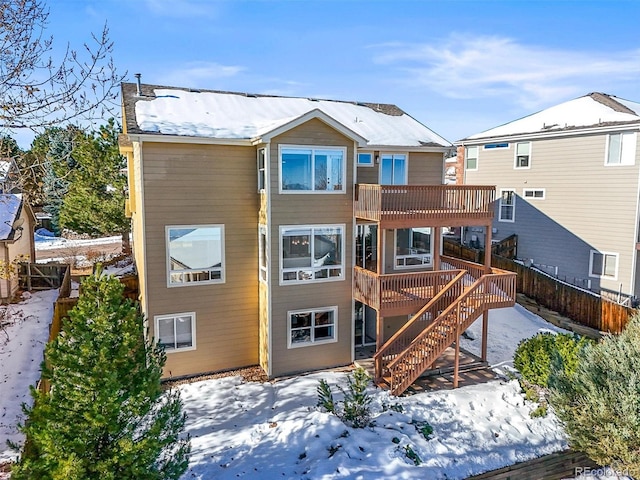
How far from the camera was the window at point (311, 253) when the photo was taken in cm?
1341

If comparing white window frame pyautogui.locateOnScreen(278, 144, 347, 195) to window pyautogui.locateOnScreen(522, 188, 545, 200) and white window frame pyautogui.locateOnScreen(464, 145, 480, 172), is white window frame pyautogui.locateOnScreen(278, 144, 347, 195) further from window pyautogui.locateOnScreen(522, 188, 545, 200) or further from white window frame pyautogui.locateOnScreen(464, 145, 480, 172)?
white window frame pyautogui.locateOnScreen(464, 145, 480, 172)

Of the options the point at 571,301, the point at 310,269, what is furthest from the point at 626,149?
the point at 310,269

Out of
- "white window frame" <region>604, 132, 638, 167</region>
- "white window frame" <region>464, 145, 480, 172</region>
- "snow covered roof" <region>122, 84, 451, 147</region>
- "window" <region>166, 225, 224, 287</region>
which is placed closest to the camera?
"window" <region>166, 225, 224, 287</region>

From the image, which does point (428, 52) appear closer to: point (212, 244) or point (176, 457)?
point (212, 244)

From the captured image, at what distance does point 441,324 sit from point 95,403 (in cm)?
1001

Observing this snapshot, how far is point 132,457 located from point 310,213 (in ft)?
28.2

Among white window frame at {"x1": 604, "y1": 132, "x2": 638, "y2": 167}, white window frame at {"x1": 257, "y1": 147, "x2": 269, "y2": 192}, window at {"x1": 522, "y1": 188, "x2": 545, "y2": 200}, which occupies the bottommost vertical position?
window at {"x1": 522, "y1": 188, "x2": 545, "y2": 200}

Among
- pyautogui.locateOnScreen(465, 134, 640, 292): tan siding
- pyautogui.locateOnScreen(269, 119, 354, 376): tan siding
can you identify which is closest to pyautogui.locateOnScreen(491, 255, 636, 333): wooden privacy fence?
pyautogui.locateOnScreen(465, 134, 640, 292): tan siding

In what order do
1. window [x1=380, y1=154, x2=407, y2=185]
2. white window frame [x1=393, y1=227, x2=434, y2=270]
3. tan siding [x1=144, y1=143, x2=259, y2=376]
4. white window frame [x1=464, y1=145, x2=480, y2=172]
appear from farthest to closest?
white window frame [x1=464, y1=145, x2=480, y2=172] < white window frame [x1=393, y1=227, x2=434, y2=270] < window [x1=380, y1=154, x2=407, y2=185] < tan siding [x1=144, y1=143, x2=259, y2=376]

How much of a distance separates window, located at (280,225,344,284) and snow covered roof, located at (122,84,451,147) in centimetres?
314

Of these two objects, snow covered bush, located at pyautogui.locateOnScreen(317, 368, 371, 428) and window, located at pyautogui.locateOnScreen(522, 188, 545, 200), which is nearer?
snow covered bush, located at pyautogui.locateOnScreen(317, 368, 371, 428)

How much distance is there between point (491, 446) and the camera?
34.1 feet

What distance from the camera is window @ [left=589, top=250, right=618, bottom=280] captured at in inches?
750

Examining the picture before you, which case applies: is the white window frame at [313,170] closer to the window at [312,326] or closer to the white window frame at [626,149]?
the window at [312,326]
